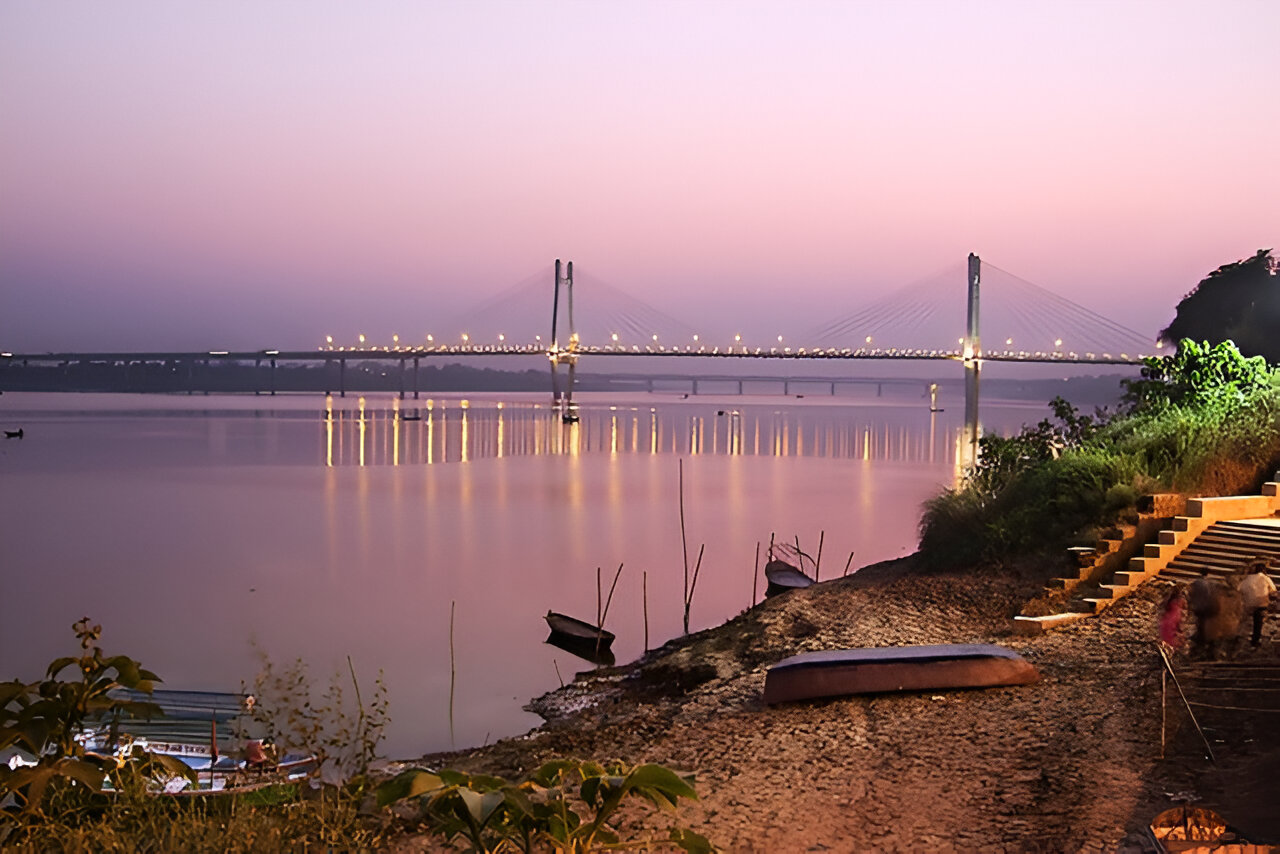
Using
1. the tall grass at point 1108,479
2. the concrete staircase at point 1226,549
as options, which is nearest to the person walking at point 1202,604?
the concrete staircase at point 1226,549

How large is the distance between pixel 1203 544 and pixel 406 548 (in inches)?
780

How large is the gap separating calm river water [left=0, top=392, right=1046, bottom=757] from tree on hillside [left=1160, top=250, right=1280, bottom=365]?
10081mm

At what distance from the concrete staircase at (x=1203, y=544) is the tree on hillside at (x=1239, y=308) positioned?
26.4 metres

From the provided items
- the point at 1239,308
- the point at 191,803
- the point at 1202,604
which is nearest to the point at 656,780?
the point at 191,803

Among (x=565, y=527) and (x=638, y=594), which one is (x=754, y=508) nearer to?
(x=565, y=527)

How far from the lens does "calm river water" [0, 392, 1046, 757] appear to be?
52.6 feet

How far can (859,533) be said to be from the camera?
31141 millimetres

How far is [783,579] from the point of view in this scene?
64.0ft

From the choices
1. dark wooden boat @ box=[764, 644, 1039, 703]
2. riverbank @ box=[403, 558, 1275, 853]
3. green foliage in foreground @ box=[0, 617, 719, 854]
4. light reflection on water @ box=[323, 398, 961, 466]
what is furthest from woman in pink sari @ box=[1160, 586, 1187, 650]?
light reflection on water @ box=[323, 398, 961, 466]

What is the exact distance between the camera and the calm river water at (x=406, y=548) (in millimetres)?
16047

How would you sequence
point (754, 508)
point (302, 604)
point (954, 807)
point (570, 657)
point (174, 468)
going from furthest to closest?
point (174, 468), point (754, 508), point (302, 604), point (570, 657), point (954, 807)

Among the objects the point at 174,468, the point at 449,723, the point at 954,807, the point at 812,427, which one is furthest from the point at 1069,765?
the point at 812,427

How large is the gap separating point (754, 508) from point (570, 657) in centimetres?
2189

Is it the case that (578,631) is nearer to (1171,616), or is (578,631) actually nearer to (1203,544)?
(1203,544)
